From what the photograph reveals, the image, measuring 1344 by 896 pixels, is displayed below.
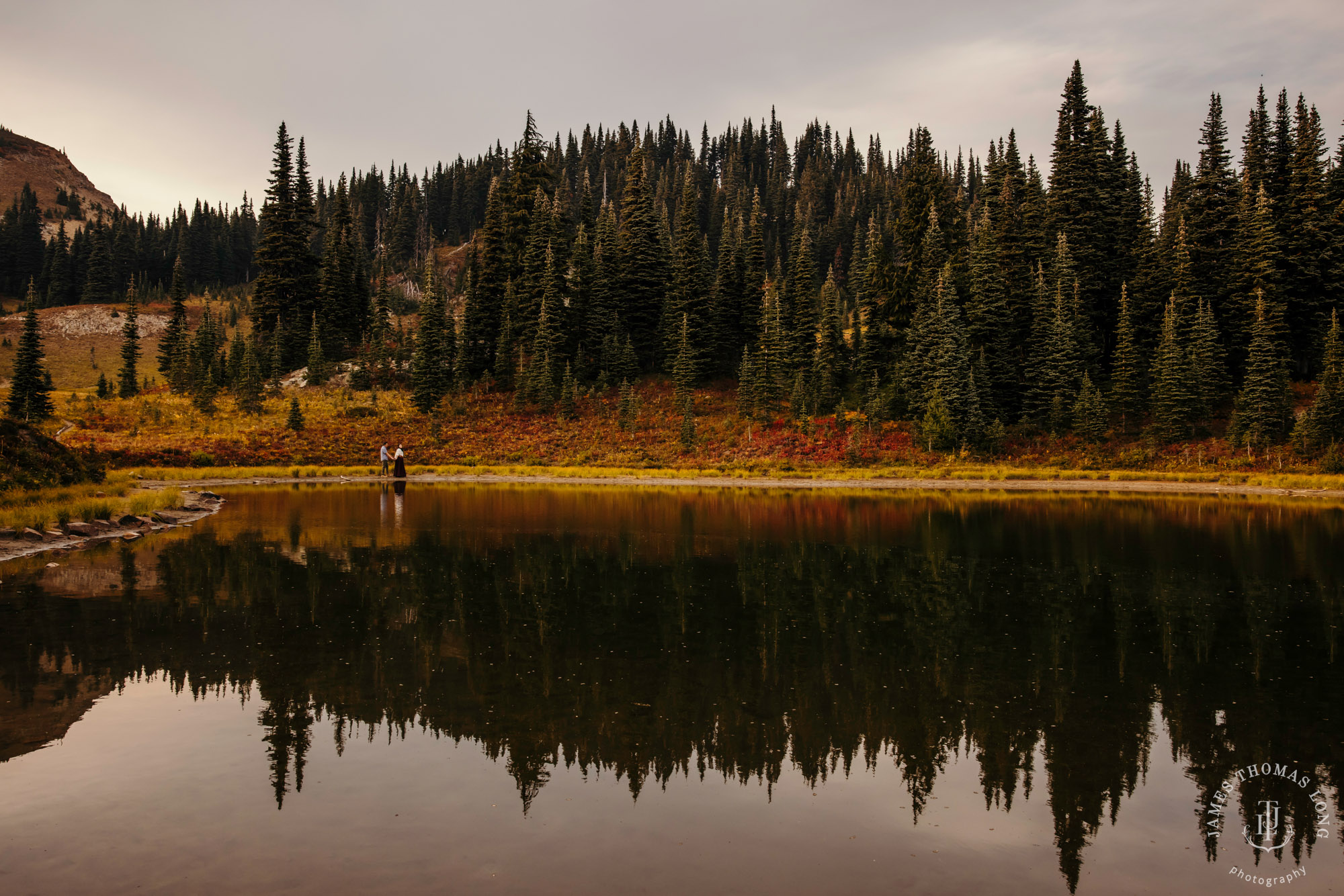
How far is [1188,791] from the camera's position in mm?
7203

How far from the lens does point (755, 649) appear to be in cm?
1157

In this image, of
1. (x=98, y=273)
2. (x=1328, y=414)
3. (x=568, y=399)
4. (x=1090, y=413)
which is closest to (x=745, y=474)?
(x=568, y=399)

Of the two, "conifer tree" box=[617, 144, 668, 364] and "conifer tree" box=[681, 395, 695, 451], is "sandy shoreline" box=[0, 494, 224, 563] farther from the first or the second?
"conifer tree" box=[617, 144, 668, 364]

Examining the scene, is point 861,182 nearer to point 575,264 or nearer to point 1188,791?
point 575,264

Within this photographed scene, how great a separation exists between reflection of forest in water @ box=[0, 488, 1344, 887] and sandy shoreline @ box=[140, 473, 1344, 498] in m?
21.6

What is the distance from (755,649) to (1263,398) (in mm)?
52260

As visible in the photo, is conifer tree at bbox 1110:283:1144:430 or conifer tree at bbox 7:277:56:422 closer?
conifer tree at bbox 1110:283:1144:430

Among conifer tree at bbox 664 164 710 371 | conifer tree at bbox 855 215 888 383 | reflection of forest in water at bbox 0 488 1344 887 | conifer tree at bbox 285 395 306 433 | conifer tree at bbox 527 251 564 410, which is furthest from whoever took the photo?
conifer tree at bbox 664 164 710 371

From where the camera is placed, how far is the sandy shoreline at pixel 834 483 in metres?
42.2

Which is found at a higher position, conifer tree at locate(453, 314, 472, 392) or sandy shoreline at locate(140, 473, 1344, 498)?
conifer tree at locate(453, 314, 472, 392)

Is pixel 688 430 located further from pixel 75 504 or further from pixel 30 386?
pixel 30 386

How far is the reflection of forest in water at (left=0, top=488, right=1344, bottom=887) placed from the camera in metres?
8.07

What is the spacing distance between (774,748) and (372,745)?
171 inches

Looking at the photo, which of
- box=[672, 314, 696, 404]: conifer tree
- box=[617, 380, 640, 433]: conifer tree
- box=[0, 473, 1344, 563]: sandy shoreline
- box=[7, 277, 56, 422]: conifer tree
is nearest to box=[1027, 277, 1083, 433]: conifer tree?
box=[0, 473, 1344, 563]: sandy shoreline
